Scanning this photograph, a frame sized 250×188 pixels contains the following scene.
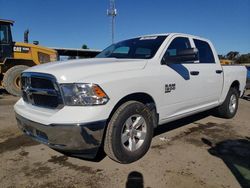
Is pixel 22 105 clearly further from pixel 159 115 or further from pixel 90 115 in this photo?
pixel 159 115

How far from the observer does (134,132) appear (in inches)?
140

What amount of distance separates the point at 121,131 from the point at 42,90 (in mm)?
1127

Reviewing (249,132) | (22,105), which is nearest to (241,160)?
(249,132)

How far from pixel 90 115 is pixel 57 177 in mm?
921

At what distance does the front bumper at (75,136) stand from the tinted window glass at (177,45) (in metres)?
1.87

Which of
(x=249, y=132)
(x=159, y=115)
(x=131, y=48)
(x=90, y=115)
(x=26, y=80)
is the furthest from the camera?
(x=249, y=132)

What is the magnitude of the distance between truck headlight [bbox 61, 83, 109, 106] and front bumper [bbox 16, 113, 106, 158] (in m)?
0.25

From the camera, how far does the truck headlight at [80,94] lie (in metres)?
2.96

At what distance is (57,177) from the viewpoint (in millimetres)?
3139

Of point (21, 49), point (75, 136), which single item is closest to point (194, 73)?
point (75, 136)

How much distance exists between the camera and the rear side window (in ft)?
17.0

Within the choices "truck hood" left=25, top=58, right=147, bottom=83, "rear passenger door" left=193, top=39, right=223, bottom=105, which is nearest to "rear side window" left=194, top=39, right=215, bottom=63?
"rear passenger door" left=193, top=39, right=223, bottom=105

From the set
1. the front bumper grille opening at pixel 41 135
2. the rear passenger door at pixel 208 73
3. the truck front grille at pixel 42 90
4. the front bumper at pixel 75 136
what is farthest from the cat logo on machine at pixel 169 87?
the front bumper grille opening at pixel 41 135

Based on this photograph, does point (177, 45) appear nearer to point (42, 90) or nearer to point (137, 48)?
point (137, 48)
